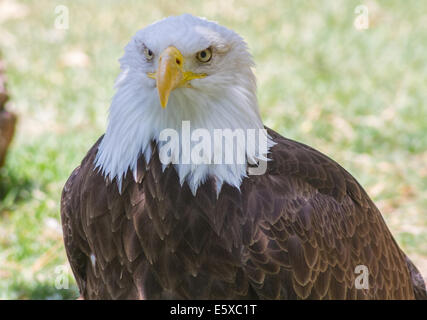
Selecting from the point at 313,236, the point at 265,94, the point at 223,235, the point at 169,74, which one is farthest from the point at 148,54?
the point at 265,94

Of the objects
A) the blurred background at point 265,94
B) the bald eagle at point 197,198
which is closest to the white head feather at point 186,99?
the bald eagle at point 197,198

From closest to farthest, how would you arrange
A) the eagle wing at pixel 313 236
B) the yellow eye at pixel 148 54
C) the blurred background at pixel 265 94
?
the yellow eye at pixel 148 54 < the eagle wing at pixel 313 236 < the blurred background at pixel 265 94

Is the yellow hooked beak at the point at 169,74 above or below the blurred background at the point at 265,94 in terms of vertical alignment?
below

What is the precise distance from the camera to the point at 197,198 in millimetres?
3072

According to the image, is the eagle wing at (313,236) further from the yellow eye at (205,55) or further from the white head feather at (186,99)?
the yellow eye at (205,55)

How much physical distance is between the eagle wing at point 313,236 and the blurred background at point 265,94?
5.76 feet

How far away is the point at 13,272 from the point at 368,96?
4.25m

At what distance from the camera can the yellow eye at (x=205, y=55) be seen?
2998mm

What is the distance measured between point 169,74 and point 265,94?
4.52 meters

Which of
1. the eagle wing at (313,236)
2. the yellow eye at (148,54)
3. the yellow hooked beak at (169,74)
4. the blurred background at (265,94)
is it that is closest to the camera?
the yellow hooked beak at (169,74)

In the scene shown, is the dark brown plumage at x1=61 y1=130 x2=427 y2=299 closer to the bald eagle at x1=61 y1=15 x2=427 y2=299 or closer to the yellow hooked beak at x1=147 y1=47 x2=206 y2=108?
the bald eagle at x1=61 y1=15 x2=427 y2=299

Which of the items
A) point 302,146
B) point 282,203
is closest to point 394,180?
point 302,146

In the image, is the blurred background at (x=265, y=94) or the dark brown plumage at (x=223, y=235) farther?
the blurred background at (x=265, y=94)

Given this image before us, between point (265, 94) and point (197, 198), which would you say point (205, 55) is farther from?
point (265, 94)
